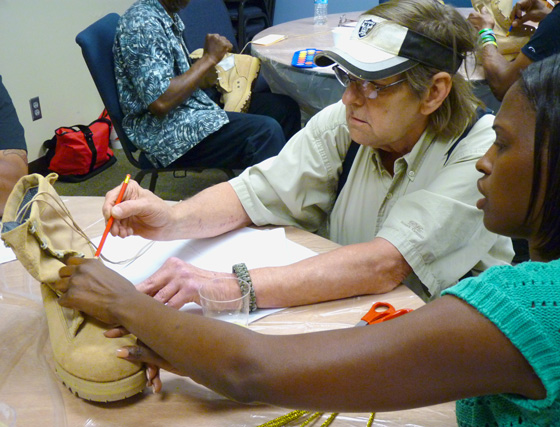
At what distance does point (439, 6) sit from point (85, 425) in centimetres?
113

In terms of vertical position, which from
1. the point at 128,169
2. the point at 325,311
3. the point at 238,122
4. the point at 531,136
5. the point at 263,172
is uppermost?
the point at 531,136

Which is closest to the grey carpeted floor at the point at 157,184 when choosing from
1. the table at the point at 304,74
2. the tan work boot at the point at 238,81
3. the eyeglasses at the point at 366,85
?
the tan work boot at the point at 238,81

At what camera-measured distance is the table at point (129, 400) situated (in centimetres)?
87

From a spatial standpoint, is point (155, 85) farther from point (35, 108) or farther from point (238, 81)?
point (35, 108)

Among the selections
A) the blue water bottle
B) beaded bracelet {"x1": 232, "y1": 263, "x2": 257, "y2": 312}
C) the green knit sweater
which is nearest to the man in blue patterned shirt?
the blue water bottle

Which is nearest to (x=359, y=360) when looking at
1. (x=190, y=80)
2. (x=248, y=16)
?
(x=190, y=80)

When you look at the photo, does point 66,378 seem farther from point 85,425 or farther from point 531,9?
point 531,9

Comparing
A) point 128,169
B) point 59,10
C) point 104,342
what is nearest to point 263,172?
point 104,342

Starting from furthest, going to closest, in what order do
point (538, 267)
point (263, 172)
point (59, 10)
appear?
point (59, 10), point (263, 172), point (538, 267)

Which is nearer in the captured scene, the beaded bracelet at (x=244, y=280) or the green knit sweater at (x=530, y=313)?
the green knit sweater at (x=530, y=313)

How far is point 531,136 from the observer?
0.73 metres

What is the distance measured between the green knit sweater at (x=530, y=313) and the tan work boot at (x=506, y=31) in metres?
2.58

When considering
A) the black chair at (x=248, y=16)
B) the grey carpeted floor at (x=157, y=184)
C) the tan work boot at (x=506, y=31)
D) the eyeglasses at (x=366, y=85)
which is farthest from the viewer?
the black chair at (x=248, y=16)

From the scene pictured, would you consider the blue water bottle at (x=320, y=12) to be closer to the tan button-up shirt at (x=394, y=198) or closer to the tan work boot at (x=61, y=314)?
the tan button-up shirt at (x=394, y=198)
